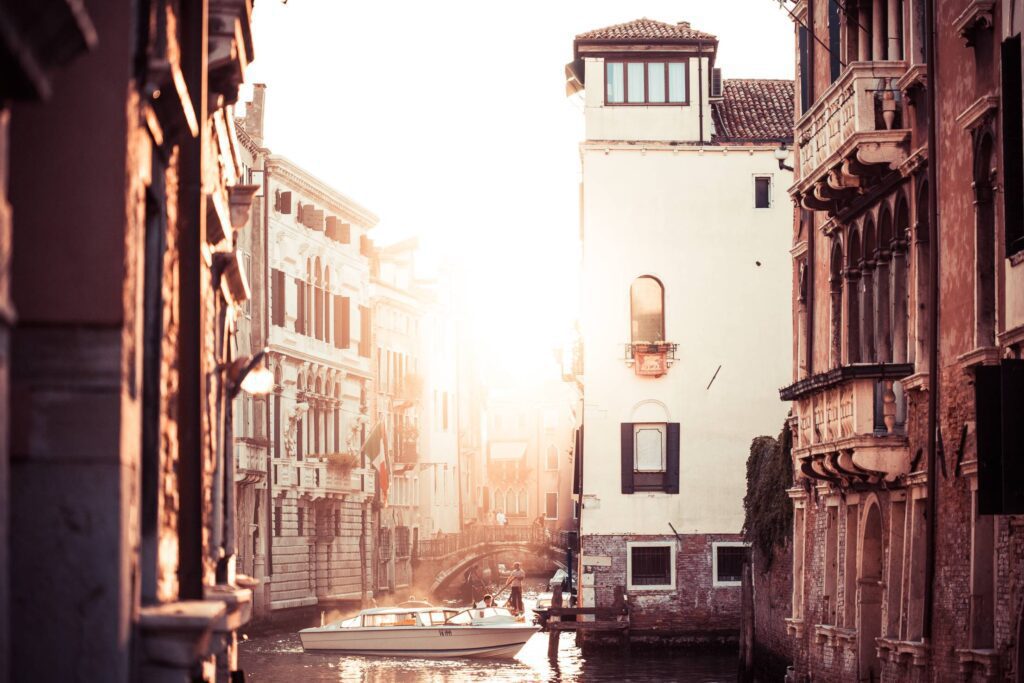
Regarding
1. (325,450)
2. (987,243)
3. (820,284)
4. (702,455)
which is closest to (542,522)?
(325,450)

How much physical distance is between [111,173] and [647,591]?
98.8ft

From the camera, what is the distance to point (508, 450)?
97312mm

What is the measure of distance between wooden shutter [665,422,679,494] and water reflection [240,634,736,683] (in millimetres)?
3253

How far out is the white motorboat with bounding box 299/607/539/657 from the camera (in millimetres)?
38281

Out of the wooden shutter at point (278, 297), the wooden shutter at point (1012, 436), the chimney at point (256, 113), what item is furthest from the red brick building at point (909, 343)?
the chimney at point (256, 113)

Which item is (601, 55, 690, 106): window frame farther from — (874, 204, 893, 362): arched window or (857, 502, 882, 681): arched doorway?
(857, 502, 882, 681): arched doorway

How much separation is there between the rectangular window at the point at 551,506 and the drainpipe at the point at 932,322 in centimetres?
7228

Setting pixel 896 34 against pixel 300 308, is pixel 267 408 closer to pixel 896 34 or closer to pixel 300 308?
pixel 300 308

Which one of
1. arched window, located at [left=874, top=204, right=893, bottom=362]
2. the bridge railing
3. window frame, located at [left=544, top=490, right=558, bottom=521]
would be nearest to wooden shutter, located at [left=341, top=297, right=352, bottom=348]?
the bridge railing

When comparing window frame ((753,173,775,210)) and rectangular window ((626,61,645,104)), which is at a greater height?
rectangular window ((626,61,645,104))

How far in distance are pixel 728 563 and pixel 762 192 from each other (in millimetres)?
7361

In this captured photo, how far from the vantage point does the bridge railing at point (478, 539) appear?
213 feet

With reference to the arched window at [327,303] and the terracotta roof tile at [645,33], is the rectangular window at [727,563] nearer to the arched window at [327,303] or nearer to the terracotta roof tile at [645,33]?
the terracotta roof tile at [645,33]

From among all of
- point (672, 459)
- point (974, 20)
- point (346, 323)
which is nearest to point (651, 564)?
point (672, 459)
